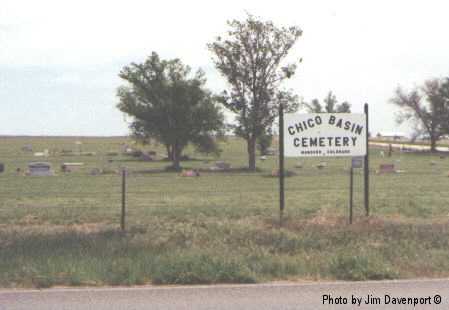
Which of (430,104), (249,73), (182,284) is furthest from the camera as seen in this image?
(430,104)

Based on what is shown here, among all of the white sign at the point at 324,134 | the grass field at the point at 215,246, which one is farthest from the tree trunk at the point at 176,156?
the white sign at the point at 324,134

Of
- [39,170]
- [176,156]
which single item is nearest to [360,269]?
[39,170]

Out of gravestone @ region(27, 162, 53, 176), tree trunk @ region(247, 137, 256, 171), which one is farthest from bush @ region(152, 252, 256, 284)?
tree trunk @ region(247, 137, 256, 171)

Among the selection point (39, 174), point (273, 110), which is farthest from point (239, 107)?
point (39, 174)

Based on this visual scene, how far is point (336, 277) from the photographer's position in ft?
28.1

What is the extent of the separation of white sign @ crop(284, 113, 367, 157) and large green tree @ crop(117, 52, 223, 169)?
44.3 m

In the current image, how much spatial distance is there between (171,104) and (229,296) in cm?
5040

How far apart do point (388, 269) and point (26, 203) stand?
44.6 ft

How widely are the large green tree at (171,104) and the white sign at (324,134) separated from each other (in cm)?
4433

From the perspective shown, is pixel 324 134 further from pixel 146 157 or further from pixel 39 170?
pixel 146 157

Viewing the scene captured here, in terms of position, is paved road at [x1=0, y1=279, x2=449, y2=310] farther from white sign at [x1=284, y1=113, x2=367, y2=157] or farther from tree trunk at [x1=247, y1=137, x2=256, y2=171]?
tree trunk at [x1=247, y1=137, x2=256, y2=171]

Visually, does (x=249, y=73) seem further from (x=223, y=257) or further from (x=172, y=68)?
(x=223, y=257)

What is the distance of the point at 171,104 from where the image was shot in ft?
188

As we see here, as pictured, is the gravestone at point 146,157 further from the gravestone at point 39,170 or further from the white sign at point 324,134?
the white sign at point 324,134
